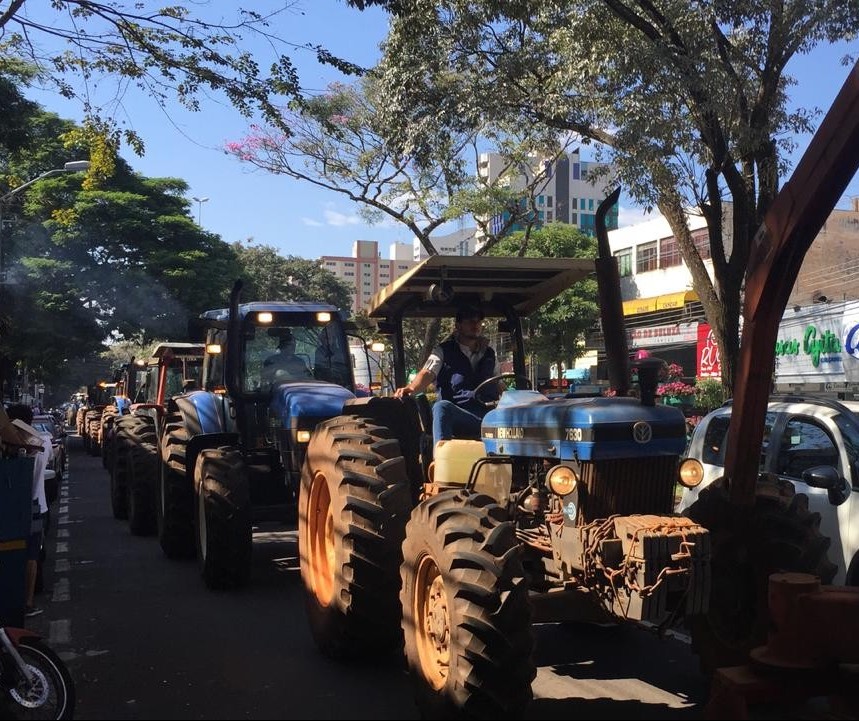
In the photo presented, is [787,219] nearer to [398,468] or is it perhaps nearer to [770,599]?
[770,599]

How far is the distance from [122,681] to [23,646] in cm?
118

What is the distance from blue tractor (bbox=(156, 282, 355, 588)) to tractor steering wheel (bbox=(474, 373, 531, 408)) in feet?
5.71

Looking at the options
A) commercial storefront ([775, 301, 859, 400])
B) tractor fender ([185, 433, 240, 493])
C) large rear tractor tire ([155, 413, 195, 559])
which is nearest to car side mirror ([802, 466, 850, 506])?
tractor fender ([185, 433, 240, 493])

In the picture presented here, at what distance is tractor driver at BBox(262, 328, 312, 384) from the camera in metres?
8.96

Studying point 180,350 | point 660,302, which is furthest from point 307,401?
point 660,302

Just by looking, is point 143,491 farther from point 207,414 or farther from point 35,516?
point 35,516

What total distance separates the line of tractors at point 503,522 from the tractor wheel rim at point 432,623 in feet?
0.03

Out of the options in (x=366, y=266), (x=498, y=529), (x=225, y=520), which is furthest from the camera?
(x=366, y=266)

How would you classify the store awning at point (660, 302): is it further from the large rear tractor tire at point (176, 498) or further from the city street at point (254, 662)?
the city street at point (254, 662)

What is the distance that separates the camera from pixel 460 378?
6.32 metres

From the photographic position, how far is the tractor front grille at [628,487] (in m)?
4.61

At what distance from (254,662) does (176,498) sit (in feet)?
11.9

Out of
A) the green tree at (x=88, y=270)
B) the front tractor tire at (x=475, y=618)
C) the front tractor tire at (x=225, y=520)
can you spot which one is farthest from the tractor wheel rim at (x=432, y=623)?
the green tree at (x=88, y=270)

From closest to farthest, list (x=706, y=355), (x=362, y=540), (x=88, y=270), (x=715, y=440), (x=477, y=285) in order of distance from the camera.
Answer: (x=362, y=540), (x=477, y=285), (x=715, y=440), (x=706, y=355), (x=88, y=270)
